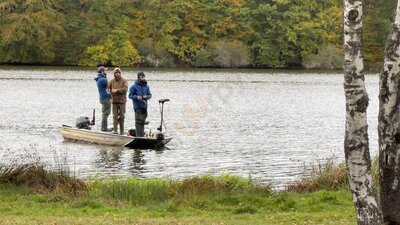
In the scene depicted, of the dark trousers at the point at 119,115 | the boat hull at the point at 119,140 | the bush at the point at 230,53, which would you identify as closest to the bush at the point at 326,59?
the bush at the point at 230,53

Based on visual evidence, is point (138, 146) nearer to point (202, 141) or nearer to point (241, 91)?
point (202, 141)

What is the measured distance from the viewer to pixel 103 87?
26.3m

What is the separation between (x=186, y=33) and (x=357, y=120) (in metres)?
88.2

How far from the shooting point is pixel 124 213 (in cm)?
1262

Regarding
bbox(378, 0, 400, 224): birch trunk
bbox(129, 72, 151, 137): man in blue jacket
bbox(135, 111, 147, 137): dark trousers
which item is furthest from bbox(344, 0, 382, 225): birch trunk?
bbox(135, 111, 147, 137): dark trousers

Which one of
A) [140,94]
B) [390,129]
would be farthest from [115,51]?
[390,129]

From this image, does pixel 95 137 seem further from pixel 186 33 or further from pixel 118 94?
pixel 186 33

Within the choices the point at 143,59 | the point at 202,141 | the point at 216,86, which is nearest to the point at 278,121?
the point at 202,141

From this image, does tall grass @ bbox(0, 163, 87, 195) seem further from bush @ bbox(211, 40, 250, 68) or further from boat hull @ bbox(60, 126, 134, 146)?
bush @ bbox(211, 40, 250, 68)

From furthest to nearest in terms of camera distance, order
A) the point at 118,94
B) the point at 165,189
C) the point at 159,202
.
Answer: the point at 118,94 → the point at 165,189 → the point at 159,202

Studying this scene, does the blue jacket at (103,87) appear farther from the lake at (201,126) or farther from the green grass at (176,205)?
the green grass at (176,205)

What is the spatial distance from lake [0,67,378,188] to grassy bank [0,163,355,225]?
2.35m

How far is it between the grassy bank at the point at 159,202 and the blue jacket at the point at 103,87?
10.3 meters

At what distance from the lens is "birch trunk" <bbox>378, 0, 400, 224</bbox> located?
28.4 ft
